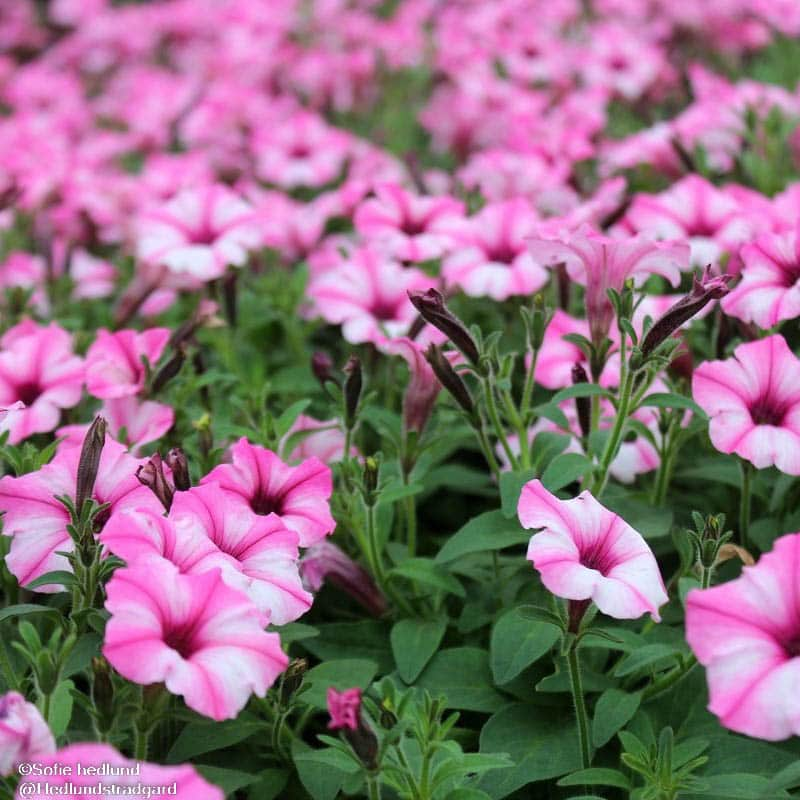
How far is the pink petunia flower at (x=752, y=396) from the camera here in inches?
54.2

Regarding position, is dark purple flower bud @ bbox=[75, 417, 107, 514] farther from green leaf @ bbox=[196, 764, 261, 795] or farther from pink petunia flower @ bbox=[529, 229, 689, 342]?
pink petunia flower @ bbox=[529, 229, 689, 342]

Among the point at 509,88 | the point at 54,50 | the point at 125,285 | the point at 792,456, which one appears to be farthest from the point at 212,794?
the point at 54,50

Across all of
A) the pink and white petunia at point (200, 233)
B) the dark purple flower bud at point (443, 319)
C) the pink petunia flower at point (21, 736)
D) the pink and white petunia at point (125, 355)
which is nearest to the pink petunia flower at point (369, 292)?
the pink and white petunia at point (200, 233)

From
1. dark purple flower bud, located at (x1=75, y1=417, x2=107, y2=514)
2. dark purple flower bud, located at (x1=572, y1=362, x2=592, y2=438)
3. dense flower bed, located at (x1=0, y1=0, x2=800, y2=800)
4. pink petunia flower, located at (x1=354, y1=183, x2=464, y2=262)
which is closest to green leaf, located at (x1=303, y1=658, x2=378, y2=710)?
dense flower bed, located at (x1=0, y1=0, x2=800, y2=800)

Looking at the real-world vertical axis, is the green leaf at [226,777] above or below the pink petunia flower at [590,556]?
below

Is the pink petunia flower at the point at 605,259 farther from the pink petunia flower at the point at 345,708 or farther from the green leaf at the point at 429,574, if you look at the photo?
the pink petunia flower at the point at 345,708

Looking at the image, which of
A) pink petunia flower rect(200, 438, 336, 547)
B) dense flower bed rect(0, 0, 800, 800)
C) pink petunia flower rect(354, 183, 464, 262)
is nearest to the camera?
dense flower bed rect(0, 0, 800, 800)

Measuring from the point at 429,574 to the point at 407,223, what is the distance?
2.95 ft

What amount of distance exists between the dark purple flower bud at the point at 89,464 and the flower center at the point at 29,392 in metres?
0.47

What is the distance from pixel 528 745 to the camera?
4.50 feet

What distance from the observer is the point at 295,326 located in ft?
7.11

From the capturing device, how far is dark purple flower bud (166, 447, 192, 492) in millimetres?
1317

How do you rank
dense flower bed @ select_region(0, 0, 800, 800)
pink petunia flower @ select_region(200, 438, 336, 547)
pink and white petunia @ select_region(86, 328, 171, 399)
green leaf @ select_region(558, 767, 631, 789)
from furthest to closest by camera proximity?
pink and white petunia @ select_region(86, 328, 171, 399) → pink petunia flower @ select_region(200, 438, 336, 547) → green leaf @ select_region(558, 767, 631, 789) → dense flower bed @ select_region(0, 0, 800, 800)

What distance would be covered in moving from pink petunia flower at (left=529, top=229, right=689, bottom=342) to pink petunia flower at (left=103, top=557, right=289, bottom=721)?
0.76 meters
